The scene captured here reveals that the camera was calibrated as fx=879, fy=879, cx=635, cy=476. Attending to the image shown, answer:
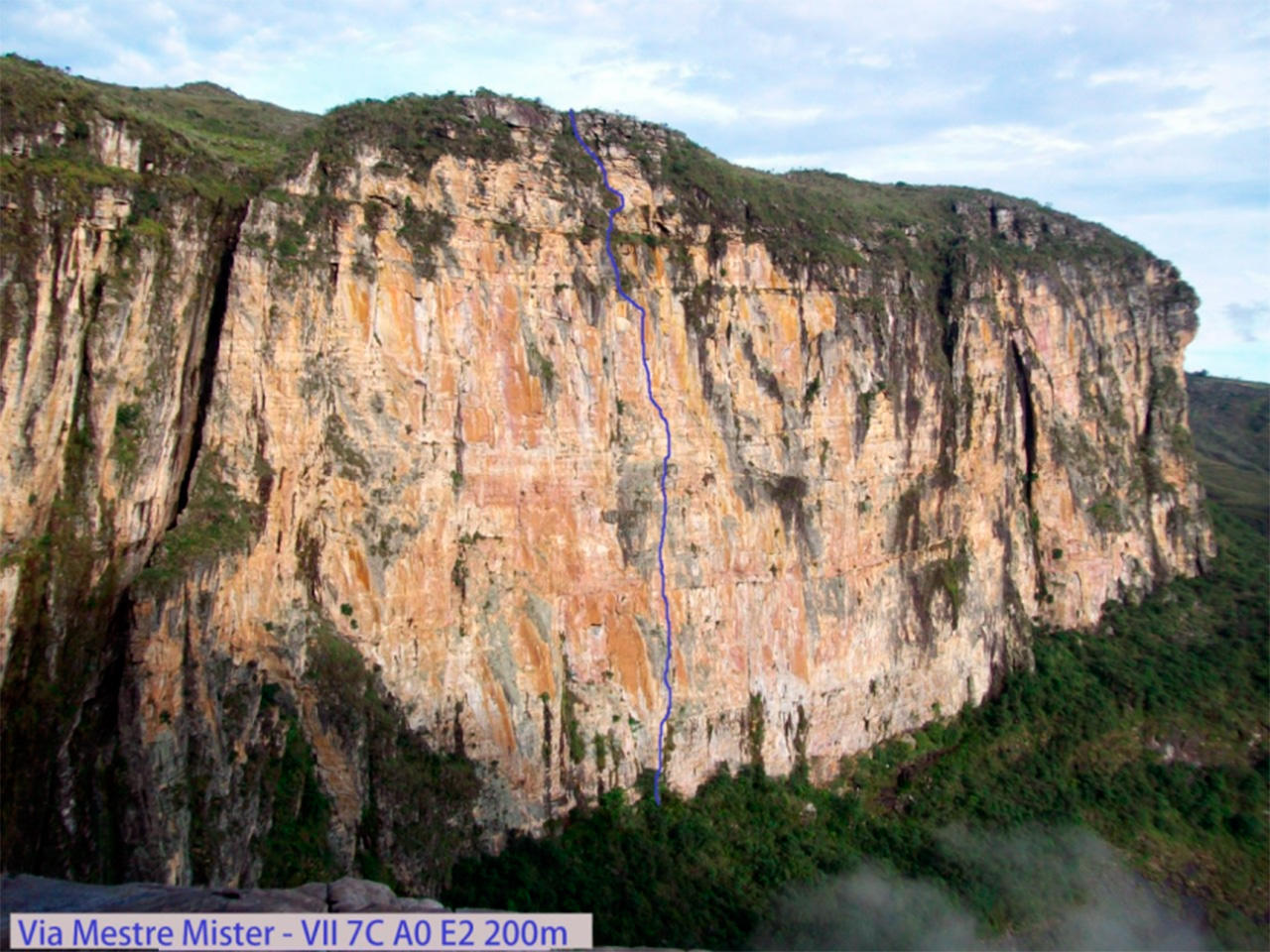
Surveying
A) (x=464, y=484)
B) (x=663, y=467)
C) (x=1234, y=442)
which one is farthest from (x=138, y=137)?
(x=1234, y=442)

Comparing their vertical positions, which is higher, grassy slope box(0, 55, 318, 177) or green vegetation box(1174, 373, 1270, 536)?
grassy slope box(0, 55, 318, 177)

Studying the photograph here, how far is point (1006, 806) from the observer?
930 inches

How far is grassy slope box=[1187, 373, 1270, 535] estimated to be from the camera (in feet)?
138

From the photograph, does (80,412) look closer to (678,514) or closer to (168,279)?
(168,279)

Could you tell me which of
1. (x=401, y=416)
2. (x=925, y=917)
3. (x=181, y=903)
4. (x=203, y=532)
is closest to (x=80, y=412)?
(x=203, y=532)

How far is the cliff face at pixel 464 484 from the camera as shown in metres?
13.8

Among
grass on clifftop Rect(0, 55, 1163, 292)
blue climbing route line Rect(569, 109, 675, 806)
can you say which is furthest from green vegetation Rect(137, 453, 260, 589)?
blue climbing route line Rect(569, 109, 675, 806)

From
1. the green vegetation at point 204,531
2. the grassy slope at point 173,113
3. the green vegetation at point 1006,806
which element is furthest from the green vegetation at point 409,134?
the green vegetation at point 1006,806

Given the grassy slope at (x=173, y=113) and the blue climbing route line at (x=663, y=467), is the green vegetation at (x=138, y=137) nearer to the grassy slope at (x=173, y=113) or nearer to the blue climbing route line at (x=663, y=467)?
the grassy slope at (x=173, y=113)

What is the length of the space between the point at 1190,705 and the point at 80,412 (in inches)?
1172

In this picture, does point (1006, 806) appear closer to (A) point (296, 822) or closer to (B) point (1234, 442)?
(A) point (296, 822)

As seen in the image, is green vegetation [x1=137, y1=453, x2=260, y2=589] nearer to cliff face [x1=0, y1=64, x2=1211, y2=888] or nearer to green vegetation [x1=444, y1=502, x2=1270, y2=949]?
cliff face [x1=0, y1=64, x2=1211, y2=888]

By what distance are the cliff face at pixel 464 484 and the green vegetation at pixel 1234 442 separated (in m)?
16.8

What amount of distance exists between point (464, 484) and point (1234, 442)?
57567 mm
